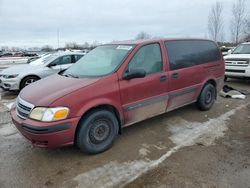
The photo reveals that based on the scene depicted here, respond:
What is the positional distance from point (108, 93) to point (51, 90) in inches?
34.0

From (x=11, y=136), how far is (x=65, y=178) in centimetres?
192

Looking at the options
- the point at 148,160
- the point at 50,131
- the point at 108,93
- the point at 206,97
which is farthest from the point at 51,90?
the point at 206,97

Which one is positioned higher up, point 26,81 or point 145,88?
point 145,88

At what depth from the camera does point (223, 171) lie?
3.14 meters

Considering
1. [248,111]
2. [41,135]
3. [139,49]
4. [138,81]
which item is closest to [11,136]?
[41,135]

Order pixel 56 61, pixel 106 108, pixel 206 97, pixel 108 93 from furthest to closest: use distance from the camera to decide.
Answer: pixel 56 61 → pixel 206 97 → pixel 106 108 → pixel 108 93

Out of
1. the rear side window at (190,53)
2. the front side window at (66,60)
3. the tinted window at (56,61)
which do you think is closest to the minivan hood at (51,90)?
the rear side window at (190,53)

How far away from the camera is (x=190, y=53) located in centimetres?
510

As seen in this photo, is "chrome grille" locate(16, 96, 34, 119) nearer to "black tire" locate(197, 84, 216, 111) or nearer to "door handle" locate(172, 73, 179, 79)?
"door handle" locate(172, 73, 179, 79)

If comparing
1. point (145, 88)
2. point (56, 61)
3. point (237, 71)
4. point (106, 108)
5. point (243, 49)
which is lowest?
point (237, 71)

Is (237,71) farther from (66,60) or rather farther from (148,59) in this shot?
(66,60)

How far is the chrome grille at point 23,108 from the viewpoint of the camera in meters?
3.34

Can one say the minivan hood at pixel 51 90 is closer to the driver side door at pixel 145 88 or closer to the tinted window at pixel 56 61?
the driver side door at pixel 145 88

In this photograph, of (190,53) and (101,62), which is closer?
(101,62)
